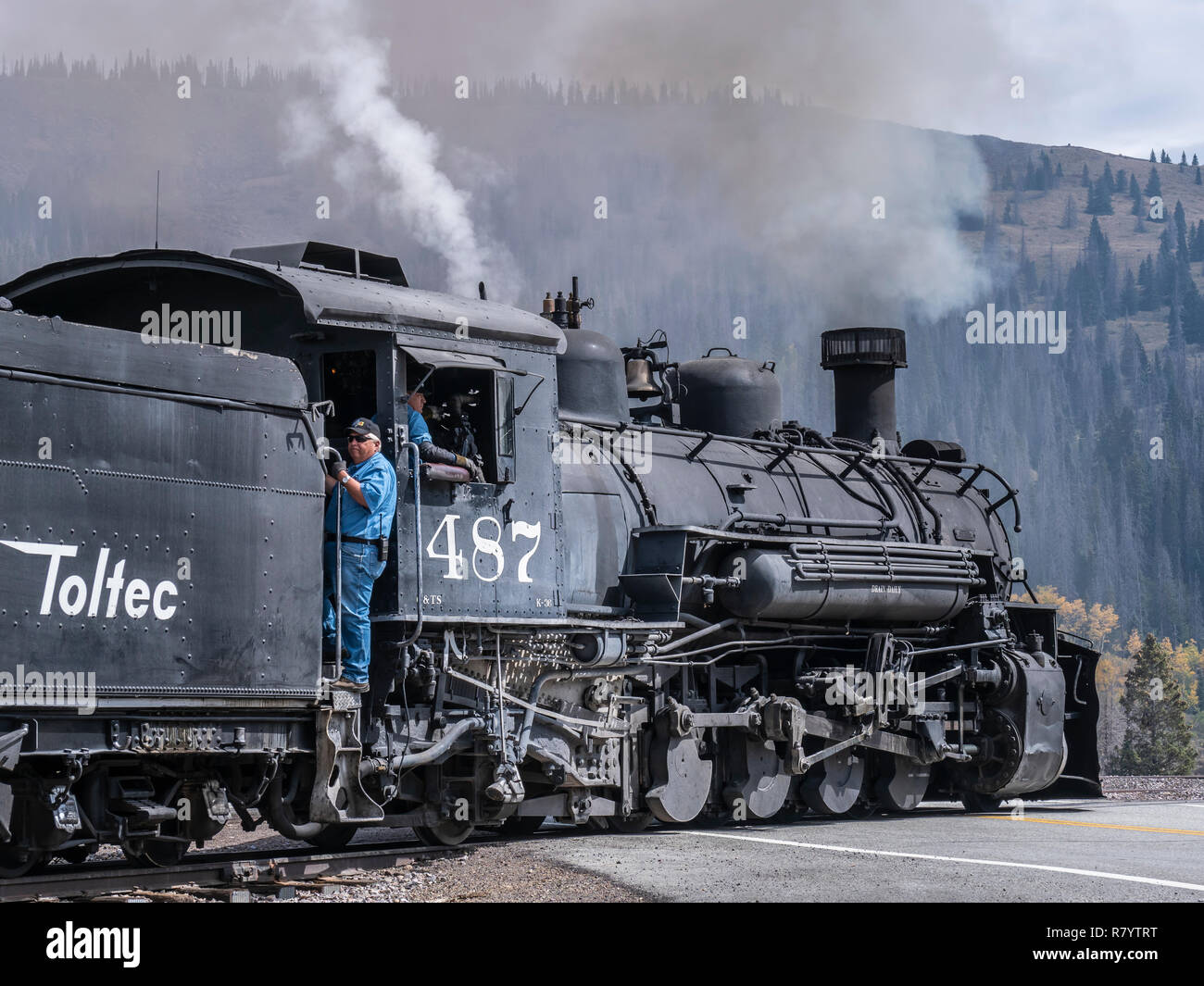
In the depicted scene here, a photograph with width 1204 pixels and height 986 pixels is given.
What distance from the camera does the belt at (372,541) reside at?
9.23m

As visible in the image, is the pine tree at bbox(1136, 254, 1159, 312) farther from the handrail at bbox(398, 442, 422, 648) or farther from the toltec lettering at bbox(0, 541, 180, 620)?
the toltec lettering at bbox(0, 541, 180, 620)

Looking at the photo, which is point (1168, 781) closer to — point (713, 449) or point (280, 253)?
point (713, 449)

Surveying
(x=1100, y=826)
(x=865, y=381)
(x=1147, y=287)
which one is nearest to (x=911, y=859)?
(x=1100, y=826)

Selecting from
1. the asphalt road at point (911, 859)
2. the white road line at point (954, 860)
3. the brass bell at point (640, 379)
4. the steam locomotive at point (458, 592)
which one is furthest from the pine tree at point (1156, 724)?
the white road line at point (954, 860)

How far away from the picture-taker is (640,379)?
15.3m

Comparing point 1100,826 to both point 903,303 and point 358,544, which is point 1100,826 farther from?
point 903,303

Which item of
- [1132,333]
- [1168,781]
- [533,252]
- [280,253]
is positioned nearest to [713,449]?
[280,253]

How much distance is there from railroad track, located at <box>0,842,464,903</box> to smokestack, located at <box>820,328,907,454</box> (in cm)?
972

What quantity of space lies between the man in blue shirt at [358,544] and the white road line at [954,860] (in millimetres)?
4038

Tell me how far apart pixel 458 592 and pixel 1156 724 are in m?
44.8

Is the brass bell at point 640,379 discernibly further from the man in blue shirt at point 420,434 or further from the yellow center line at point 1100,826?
the yellow center line at point 1100,826

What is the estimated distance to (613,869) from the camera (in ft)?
31.6

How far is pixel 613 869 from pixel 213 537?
→ 11.5ft

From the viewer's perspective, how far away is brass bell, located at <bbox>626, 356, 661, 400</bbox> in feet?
50.2
